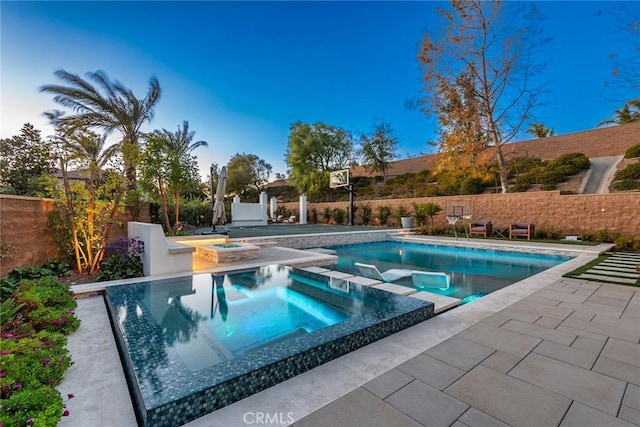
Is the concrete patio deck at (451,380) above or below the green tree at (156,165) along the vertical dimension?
below

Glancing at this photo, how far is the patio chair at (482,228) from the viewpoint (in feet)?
38.7

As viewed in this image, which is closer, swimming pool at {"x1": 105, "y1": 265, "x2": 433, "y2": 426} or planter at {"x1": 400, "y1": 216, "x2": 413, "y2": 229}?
swimming pool at {"x1": 105, "y1": 265, "x2": 433, "y2": 426}

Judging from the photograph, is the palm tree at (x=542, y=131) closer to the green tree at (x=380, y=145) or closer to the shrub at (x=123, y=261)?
the green tree at (x=380, y=145)

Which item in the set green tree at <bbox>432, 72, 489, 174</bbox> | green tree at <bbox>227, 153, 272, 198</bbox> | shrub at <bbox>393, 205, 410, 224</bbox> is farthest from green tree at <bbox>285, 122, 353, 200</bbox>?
green tree at <bbox>432, 72, 489, 174</bbox>

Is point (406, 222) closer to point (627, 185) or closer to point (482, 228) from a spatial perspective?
point (482, 228)

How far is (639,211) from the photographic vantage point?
9.01m

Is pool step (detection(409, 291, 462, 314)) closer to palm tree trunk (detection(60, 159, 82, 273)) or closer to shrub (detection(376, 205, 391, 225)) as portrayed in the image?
palm tree trunk (detection(60, 159, 82, 273))

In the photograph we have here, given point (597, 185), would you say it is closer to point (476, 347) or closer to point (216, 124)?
point (476, 347)

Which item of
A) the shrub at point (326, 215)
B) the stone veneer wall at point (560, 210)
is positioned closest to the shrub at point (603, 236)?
the stone veneer wall at point (560, 210)

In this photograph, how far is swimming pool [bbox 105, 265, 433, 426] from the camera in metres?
1.75

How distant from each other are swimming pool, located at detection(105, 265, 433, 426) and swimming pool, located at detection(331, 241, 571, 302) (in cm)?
244

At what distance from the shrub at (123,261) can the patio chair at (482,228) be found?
11.8 metres

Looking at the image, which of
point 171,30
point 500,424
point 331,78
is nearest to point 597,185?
point 331,78

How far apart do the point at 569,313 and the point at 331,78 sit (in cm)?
1417
